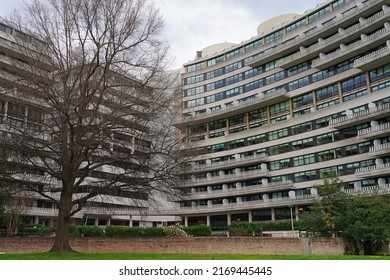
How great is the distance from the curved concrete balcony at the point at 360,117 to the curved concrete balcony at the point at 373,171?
6331 mm

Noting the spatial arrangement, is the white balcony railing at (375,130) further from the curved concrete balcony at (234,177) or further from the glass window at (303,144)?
the curved concrete balcony at (234,177)

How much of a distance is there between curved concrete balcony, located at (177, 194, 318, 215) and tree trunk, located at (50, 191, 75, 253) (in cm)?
3844

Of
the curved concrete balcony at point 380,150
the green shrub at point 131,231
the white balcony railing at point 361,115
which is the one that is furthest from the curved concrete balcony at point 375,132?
the green shrub at point 131,231

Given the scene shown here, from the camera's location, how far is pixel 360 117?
168ft

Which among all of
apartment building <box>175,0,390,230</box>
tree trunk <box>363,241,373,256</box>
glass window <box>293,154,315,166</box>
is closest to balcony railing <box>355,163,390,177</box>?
apartment building <box>175,0,390,230</box>

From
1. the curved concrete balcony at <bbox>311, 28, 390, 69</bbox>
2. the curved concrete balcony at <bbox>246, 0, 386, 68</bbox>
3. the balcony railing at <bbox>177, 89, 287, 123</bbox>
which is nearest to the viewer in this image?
the curved concrete balcony at <bbox>311, 28, 390, 69</bbox>

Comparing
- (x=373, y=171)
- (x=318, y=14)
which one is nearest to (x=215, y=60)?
(x=318, y=14)

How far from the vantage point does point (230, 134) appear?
7381cm

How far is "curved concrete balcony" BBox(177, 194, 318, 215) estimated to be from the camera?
189 ft

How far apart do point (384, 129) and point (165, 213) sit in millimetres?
43429

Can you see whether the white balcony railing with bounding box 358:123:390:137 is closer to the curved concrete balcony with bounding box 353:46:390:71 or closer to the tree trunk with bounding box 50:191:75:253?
the curved concrete balcony with bounding box 353:46:390:71

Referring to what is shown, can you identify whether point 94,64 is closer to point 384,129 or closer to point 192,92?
point 384,129

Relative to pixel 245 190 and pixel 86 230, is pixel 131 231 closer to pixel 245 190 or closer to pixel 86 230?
pixel 86 230

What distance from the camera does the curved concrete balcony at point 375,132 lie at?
47.9m
